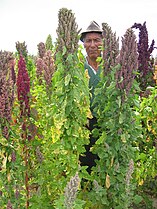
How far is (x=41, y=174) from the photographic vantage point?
323 cm

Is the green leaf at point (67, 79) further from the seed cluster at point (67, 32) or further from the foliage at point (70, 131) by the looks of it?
the seed cluster at point (67, 32)

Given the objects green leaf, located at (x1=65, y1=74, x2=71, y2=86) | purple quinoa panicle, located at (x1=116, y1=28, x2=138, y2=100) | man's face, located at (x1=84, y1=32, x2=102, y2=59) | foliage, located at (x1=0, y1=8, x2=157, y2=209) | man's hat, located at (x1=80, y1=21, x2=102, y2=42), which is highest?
man's hat, located at (x1=80, y1=21, x2=102, y2=42)

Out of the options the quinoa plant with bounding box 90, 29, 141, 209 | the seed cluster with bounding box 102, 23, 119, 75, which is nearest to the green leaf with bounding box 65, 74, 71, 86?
the quinoa plant with bounding box 90, 29, 141, 209

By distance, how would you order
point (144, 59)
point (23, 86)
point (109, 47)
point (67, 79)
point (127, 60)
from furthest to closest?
point (144, 59) < point (109, 47) < point (23, 86) < point (127, 60) < point (67, 79)

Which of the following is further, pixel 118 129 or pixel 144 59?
pixel 144 59

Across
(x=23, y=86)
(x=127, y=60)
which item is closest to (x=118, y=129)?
(x=127, y=60)

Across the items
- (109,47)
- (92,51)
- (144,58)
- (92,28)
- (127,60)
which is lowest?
(127,60)

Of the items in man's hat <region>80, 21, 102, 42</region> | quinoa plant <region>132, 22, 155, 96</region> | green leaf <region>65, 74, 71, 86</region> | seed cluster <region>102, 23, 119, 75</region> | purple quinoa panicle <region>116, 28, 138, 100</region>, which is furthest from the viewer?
quinoa plant <region>132, 22, 155, 96</region>

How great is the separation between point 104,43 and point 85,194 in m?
1.44

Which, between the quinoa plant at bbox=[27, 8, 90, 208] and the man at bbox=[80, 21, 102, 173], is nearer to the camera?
the quinoa plant at bbox=[27, 8, 90, 208]

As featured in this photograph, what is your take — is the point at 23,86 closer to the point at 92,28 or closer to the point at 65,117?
the point at 65,117

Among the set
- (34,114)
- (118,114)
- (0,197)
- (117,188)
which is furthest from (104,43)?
(0,197)

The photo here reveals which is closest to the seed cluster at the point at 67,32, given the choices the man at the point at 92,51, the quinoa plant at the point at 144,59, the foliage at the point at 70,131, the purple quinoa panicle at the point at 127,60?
the foliage at the point at 70,131

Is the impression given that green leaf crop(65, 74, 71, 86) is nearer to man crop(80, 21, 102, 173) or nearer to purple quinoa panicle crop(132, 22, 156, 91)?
man crop(80, 21, 102, 173)
